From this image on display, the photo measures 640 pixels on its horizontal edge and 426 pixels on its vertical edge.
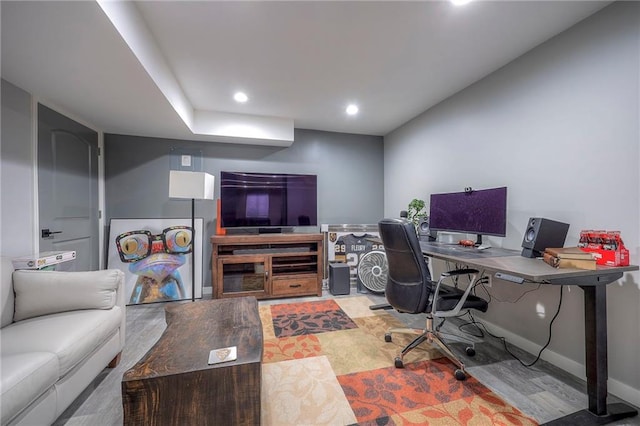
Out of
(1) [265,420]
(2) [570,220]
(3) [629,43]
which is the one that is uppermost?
(3) [629,43]

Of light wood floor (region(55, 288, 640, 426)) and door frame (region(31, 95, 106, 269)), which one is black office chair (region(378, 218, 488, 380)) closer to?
light wood floor (region(55, 288, 640, 426))

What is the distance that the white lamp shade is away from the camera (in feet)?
8.74

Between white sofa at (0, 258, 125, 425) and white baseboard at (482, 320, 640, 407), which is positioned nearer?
white sofa at (0, 258, 125, 425)

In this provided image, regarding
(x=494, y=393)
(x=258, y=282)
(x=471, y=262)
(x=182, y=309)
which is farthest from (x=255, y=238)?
(x=494, y=393)

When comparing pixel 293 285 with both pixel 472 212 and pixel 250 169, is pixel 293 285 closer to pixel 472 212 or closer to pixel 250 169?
pixel 250 169

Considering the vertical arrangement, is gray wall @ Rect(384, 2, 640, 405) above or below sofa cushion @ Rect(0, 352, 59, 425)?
above

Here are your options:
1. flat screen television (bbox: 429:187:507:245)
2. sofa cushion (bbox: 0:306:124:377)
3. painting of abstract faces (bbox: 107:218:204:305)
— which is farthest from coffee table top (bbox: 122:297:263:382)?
flat screen television (bbox: 429:187:507:245)

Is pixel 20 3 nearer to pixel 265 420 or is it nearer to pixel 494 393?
pixel 265 420

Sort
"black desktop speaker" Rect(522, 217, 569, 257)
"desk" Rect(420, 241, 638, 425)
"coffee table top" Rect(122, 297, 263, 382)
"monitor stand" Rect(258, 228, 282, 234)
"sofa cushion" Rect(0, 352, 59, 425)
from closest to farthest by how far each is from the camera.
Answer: "sofa cushion" Rect(0, 352, 59, 425), "coffee table top" Rect(122, 297, 263, 382), "desk" Rect(420, 241, 638, 425), "black desktop speaker" Rect(522, 217, 569, 257), "monitor stand" Rect(258, 228, 282, 234)

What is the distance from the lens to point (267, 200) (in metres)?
3.51

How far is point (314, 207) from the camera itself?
145 inches

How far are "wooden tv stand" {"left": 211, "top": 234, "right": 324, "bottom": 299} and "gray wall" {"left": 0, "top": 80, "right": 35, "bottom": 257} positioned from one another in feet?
4.96

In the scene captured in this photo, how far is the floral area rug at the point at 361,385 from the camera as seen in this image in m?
1.35

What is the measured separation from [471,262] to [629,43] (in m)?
1.60
